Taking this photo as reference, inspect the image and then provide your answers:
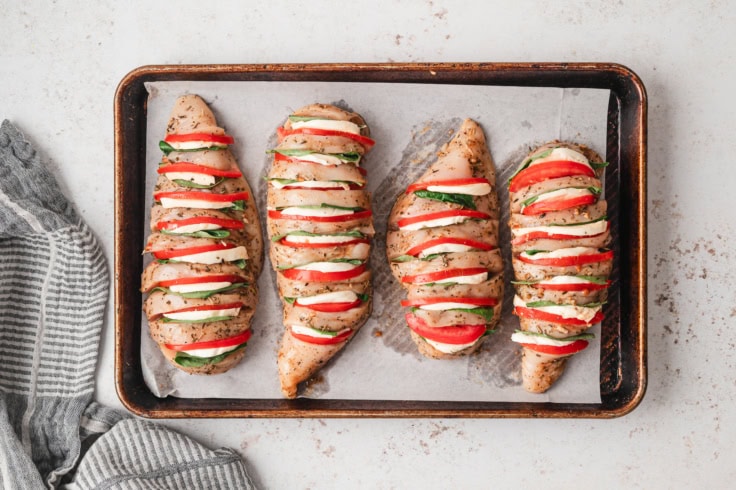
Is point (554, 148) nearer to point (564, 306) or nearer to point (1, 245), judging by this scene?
point (564, 306)

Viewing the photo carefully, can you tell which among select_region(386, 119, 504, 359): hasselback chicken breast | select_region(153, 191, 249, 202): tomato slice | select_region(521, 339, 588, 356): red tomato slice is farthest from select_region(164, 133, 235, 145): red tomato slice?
select_region(521, 339, 588, 356): red tomato slice

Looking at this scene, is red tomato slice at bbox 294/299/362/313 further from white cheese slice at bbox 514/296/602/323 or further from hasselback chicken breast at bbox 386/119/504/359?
white cheese slice at bbox 514/296/602/323

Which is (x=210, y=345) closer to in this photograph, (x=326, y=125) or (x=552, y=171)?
(x=326, y=125)

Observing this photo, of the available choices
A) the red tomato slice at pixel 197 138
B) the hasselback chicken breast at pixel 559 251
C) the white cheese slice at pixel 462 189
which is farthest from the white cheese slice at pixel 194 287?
the hasselback chicken breast at pixel 559 251

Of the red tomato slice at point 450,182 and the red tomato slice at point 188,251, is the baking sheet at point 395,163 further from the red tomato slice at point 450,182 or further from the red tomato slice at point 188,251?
the red tomato slice at point 188,251

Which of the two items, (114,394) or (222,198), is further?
(114,394)

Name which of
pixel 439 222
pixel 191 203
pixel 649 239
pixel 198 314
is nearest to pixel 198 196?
pixel 191 203

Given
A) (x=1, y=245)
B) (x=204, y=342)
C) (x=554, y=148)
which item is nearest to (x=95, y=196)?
(x=1, y=245)
